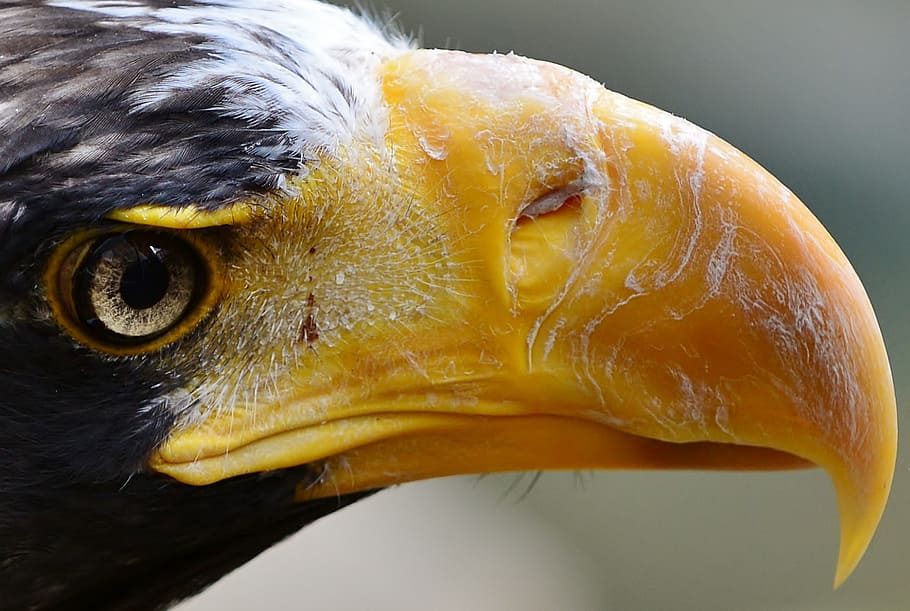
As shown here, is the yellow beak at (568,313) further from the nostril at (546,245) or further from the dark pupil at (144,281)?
the dark pupil at (144,281)

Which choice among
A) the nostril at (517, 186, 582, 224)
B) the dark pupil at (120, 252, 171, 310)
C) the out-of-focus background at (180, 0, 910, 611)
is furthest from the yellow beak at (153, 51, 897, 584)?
the out-of-focus background at (180, 0, 910, 611)

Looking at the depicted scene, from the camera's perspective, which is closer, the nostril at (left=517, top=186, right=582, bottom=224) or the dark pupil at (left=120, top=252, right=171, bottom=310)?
the dark pupil at (left=120, top=252, right=171, bottom=310)

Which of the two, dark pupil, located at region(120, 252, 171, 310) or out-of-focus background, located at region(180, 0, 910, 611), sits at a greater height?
dark pupil, located at region(120, 252, 171, 310)

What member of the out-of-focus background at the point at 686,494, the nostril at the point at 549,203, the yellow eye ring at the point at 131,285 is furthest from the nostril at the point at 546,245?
the out-of-focus background at the point at 686,494

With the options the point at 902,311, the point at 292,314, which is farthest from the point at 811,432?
the point at 902,311

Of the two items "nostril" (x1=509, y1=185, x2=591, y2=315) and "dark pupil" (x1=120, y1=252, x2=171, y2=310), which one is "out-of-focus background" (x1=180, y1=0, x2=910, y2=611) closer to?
"nostril" (x1=509, y1=185, x2=591, y2=315)

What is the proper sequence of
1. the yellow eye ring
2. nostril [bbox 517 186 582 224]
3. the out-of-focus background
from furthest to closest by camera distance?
the out-of-focus background, nostril [bbox 517 186 582 224], the yellow eye ring

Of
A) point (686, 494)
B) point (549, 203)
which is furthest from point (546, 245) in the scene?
point (686, 494)
